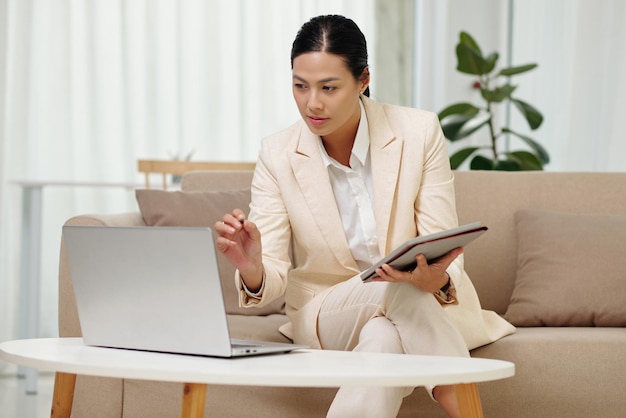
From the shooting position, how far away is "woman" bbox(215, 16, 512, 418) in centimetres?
188

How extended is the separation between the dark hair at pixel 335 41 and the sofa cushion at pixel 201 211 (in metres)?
0.72

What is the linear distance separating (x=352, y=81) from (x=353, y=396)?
27.4 inches

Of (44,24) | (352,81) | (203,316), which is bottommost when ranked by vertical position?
(203,316)

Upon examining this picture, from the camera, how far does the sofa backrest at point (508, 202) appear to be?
2.57 meters

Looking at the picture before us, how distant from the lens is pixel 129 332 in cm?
148

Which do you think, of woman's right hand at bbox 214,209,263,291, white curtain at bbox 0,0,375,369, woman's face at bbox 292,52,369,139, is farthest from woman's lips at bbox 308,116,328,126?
white curtain at bbox 0,0,375,369

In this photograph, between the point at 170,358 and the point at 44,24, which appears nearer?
the point at 170,358

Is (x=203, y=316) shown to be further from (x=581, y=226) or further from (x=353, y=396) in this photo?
(x=581, y=226)

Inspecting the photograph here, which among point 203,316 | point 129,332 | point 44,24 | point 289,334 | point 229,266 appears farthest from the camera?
point 44,24

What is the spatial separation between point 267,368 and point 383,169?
32.4 inches

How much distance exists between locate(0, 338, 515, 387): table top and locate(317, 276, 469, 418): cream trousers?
0.10 meters

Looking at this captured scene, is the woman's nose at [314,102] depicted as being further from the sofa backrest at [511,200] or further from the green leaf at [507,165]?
the green leaf at [507,165]

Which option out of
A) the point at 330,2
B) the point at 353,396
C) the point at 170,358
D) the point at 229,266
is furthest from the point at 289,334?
the point at 330,2

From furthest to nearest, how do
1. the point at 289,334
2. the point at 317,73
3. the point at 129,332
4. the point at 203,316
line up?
the point at 289,334 < the point at 317,73 < the point at 129,332 < the point at 203,316
